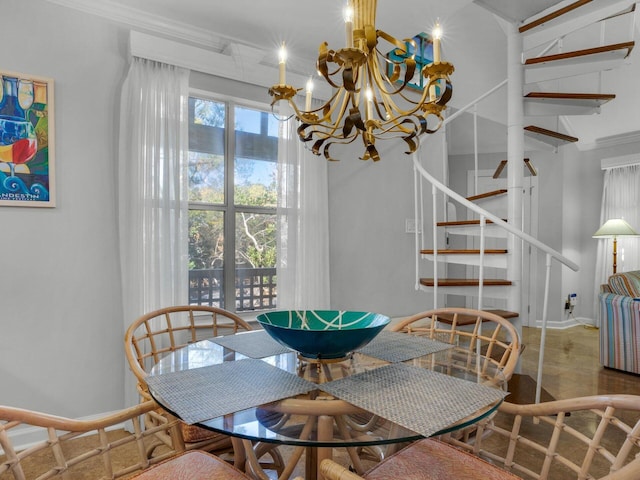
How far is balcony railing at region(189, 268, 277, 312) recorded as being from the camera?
2.76 meters

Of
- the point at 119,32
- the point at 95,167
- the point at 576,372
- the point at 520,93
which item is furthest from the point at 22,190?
the point at 576,372

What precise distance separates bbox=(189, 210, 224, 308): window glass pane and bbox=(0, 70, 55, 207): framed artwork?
2.79 ft

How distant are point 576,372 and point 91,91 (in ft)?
13.9

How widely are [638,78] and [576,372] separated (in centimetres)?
367

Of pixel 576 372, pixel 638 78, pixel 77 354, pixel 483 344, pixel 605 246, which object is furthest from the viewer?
pixel 605 246

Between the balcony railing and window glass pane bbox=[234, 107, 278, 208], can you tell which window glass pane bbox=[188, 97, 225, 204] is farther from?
the balcony railing

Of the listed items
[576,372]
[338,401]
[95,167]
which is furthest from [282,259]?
[576,372]

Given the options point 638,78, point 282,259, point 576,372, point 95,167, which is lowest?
point 576,372

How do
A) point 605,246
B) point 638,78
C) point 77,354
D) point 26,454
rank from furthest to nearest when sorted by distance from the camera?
point 605,246 < point 638,78 < point 77,354 < point 26,454

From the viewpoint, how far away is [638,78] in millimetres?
4719

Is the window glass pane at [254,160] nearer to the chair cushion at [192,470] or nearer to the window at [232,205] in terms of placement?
the window at [232,205]

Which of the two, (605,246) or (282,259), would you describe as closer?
(282,259)

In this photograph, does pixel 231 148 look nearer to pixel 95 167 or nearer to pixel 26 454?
pixel 95 167

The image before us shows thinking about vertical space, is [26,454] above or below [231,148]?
below
